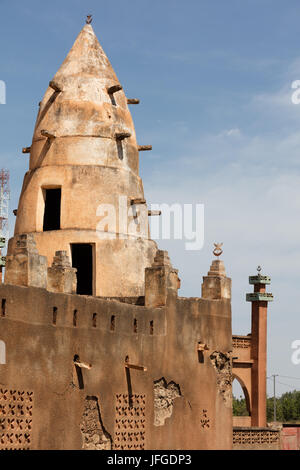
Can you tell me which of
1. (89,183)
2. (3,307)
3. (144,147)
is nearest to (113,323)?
(3,307)

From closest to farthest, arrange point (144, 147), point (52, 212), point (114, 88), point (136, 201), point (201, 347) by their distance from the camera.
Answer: point (201, 347) < point (114, 88) < point (136, 201) < point (52, 212) < point (144, 147)

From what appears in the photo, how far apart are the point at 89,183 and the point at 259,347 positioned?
954cm

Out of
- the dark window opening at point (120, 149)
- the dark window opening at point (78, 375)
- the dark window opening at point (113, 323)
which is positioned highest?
the dark window opening at point (120, 149)

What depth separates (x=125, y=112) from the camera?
67.8ft

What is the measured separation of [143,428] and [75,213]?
15.2 ft

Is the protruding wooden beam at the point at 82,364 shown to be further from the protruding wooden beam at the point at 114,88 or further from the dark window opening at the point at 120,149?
the protruding wooden beam at the point at 114,88

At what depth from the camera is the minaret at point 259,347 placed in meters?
26.6

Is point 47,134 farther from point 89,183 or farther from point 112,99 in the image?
point 112,99

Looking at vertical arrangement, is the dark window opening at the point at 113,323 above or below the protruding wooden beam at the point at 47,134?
below

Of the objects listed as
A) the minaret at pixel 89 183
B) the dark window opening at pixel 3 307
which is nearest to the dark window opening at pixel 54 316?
the dark window opening at pixel 3 307

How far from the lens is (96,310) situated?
16.0m

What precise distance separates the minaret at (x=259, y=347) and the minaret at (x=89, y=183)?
7.69 meters

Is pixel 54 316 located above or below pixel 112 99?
below
